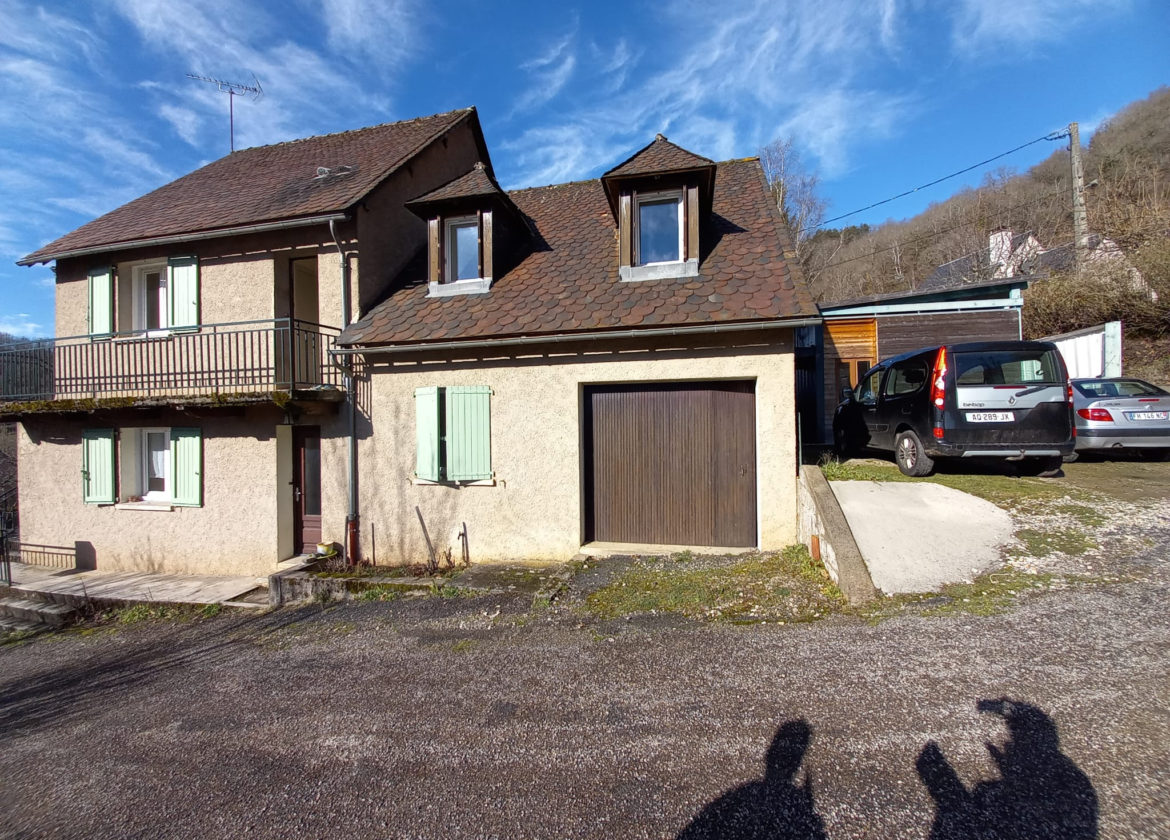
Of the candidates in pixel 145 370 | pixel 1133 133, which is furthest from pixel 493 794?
pixel 1133 133

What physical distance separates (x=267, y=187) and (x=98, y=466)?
19.1ft

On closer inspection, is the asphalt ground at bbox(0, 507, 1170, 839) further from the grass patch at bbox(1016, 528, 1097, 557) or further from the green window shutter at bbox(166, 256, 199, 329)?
the green window shutter at bbox(166, 256, 199, 329)

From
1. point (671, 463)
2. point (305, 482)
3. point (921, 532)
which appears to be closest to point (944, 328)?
point (921, 532)

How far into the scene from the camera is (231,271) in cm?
A: 862

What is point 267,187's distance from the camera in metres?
9.80

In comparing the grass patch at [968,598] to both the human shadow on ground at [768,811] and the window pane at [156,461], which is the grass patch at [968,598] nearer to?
the human shadow on ground at [768,811]

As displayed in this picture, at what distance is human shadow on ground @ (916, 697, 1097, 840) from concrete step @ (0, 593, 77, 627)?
10.5 metres

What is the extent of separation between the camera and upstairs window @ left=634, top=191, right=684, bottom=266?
25.2 feet

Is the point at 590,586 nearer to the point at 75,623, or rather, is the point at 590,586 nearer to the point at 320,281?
the point at 320,281

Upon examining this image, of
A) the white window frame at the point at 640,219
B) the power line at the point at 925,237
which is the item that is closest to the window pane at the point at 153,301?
the white window frame at the point at 640,219

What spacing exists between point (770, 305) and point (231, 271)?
27.9 ft

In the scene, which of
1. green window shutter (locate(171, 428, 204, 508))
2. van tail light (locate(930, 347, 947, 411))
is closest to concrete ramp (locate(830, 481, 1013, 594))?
van tail light (locate(930, 347, 947, 411))

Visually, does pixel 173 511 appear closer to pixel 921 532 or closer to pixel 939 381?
pixel 921 532

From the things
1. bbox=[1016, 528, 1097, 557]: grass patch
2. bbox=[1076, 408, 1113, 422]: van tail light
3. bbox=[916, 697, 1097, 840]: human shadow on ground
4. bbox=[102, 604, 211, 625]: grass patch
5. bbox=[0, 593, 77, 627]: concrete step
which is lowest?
bbox=[0, 593, 77, 627]: concrete step
